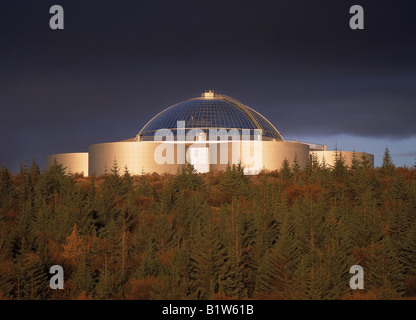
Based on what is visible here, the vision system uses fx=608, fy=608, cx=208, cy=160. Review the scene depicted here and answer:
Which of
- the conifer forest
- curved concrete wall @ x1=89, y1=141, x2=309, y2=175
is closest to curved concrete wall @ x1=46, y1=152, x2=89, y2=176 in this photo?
curved concrete wall @ x1=89, y1=141, x2=309, y2=175

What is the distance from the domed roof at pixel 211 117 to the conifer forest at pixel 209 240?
12.0 meters

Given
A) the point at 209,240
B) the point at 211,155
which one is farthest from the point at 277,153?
the point at 209,240

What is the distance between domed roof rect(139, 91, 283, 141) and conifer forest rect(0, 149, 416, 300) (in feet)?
39.3

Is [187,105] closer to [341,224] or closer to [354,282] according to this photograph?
[341,224]

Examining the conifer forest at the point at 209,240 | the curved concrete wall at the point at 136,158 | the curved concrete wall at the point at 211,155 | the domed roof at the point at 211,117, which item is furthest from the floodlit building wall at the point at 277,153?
the curved concrete wall at the point at 136,158

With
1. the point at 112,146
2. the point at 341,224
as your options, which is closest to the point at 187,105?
the point at 112,146

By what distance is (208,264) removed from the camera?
28797 mm

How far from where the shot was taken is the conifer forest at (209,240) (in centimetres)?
2848

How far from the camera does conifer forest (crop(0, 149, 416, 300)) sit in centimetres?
2848

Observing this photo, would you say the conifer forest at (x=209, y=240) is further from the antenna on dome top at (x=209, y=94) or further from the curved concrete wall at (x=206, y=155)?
the antenna on dome top at (x=209, y=94)

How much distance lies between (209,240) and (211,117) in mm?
33618

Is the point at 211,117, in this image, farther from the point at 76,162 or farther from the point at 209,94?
the point at 76,162

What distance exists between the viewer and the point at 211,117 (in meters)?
62.6
